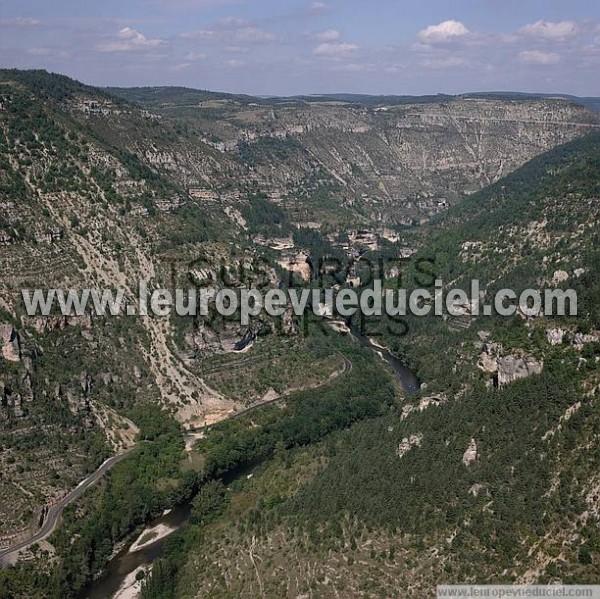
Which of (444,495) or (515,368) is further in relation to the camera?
(515,368)

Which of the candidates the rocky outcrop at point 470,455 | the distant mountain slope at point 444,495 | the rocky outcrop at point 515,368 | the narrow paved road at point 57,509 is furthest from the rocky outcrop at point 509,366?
the narrow paved road at point 57,509

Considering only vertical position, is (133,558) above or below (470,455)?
below

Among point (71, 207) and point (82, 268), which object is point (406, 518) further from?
point (71, 207)

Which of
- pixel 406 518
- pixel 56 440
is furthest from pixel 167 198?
pixel 406 518

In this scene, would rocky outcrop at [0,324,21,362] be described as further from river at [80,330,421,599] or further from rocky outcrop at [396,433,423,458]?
rocky outcrop at [396,433,423,458]

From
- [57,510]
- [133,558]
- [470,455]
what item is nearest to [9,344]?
[57,510]

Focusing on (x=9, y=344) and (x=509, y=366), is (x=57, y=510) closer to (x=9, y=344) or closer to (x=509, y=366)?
(x=9, y=344)

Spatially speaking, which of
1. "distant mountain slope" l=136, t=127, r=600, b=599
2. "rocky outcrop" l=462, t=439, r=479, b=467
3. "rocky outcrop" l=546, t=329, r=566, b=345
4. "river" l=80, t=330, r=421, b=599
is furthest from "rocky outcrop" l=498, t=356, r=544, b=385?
"river" l=80, t=330, r=421, b=599

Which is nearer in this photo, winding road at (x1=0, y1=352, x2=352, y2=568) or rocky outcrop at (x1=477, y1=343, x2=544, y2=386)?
winding road at (x1=0, y1=352, x2=352, y2=568)

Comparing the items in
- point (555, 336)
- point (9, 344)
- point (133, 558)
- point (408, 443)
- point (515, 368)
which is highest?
point (555, 336)
